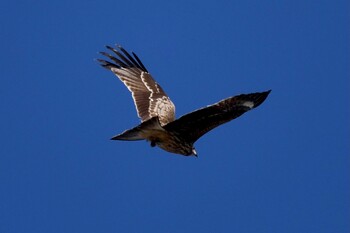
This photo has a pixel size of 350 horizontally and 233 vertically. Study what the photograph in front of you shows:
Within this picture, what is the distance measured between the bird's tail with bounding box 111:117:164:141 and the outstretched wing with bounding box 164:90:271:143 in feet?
1.21

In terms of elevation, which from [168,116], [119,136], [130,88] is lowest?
[119,136]

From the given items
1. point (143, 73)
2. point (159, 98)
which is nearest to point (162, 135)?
point (159, 98)

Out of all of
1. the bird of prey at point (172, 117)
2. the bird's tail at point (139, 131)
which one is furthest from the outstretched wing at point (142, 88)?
the bird's tail at point (139, 131)

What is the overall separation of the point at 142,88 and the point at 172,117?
1.50 m

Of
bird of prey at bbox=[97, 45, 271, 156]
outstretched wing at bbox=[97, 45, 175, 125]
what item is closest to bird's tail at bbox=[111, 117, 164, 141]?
bird of prey at bbox=[97, 45, 271, 156]

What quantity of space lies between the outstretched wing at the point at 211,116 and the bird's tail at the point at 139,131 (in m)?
0.37

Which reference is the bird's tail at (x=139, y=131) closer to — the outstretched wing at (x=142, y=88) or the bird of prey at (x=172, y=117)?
the bird of prey at (x=172, y=117)

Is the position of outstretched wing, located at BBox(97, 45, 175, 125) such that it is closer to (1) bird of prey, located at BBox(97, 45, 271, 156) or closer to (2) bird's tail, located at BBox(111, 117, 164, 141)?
(1) bird of prey, located at BBox(97, 45, 271, 156)

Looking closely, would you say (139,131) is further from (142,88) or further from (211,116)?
(142,88)

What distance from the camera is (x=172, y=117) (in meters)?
14.0

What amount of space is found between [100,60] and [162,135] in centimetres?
408

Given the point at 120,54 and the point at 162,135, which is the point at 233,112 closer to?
the point at 162,135

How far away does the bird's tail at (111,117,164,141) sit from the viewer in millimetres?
11336

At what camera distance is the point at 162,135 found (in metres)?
12.2
